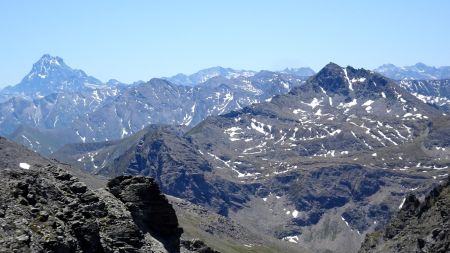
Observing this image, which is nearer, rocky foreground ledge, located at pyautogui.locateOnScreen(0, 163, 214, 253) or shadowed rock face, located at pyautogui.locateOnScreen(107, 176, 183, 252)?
rocky foreground ledge, located at pyautogui.locateOnScreen(0, 163, 214, 253)

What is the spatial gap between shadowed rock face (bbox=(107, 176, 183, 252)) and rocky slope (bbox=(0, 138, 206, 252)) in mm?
83

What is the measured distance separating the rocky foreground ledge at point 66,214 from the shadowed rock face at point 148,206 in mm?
83

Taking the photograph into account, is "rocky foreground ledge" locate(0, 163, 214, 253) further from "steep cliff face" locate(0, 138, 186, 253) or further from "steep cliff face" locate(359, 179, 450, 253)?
"steep cliff face" locate(359, 179, 450, 253)

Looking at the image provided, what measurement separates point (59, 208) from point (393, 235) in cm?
14897

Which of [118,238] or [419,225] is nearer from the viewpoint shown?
[118,238]

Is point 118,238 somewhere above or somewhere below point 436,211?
above

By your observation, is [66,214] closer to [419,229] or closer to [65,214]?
[65,214]

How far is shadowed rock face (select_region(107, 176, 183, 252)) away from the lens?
5391 cm

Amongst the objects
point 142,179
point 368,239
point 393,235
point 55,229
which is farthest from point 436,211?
point 55,229

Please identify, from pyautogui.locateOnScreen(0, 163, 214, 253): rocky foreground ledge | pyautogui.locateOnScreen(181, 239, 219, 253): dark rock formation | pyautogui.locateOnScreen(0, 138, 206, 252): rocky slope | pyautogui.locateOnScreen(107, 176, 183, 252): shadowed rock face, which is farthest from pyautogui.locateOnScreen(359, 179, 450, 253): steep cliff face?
pyautogui.locateOnScreen(0, 138, 206, 252): rocky slope

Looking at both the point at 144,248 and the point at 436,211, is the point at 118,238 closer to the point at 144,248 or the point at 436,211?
the point at 144,248

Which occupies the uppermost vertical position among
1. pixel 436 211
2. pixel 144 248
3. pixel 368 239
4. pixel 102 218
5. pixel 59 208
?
pixel 59 208

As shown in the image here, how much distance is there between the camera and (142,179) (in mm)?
55469

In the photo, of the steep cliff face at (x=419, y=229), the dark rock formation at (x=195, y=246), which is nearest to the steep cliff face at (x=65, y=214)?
the dark rock formation at (x=195, y=246)
